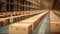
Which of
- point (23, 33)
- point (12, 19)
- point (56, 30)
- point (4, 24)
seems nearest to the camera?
point (23, 33)

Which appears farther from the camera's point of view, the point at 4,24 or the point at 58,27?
the point at 4,24

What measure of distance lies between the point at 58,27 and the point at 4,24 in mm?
772

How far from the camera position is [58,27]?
1.03 meters

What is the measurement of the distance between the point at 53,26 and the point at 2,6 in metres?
3.79

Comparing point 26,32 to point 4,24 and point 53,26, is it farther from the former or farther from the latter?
point 4,24

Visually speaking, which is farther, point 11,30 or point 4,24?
point 4,24

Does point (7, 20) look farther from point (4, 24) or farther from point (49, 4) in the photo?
point (49, 4)

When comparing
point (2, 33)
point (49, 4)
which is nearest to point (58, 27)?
point (2, 33)

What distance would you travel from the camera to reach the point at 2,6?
464cm

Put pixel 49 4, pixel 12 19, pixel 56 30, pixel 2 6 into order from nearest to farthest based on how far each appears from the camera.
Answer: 1. pixel 56 30
2. pixel 12 19
3. pixel 2 6
4. pixel 49 4

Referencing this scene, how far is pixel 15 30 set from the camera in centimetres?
89

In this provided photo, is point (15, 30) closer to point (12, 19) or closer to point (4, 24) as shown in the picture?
point (4, 24)

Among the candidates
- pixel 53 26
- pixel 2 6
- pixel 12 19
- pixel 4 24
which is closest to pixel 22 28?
pixel 53 26

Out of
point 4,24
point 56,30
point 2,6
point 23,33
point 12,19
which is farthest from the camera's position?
point 2,6
